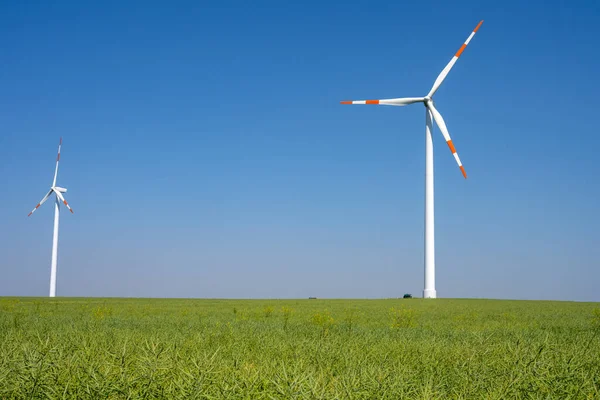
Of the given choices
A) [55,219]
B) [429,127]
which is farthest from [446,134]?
[55,219]

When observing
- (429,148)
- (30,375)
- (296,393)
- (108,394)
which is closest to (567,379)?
(296,393)

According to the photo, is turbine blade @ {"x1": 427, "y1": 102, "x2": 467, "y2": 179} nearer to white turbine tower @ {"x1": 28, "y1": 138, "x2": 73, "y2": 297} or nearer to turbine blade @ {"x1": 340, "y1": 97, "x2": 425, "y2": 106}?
turbine blade @ {"x1": 340, "y1": 97, "x2": 425, "y2": 106}

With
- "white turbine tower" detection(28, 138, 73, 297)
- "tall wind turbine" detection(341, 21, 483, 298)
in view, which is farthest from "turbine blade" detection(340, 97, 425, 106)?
"white turbine tower" detection(28, 138, 73, 297)

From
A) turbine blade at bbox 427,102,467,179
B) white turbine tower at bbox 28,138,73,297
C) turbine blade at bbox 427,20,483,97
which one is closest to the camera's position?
turbine blade at bbox 427,102,467,179

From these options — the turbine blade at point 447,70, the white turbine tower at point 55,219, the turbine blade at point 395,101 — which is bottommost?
the white turbine tower at point 55,219

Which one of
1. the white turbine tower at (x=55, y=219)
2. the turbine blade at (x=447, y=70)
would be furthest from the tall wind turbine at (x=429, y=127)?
the white turbine tower at (x=55, y=219)

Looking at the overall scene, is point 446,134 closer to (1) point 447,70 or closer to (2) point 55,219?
(1) point 447,70

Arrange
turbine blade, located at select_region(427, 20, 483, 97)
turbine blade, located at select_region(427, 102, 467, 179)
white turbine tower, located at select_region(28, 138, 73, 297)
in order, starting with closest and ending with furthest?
turbine blade, located at select_region(427, 102, 467, 179) → turbine blade, located at select_region(427, 20, 483, 97) → white turbine tower, located at select_region(28, 138, 73, 297)

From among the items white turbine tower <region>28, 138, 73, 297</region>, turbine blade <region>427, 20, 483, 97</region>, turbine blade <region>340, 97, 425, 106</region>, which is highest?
turbine blade <region>427, 20, 483, 97</region>

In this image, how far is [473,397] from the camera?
20.3 feet

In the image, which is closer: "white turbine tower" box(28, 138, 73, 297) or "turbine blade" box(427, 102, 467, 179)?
"turbine blade" box(427, 102, 467, 179)

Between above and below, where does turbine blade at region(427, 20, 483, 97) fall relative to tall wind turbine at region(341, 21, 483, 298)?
above

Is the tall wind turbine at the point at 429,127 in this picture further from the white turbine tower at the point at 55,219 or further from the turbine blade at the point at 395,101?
the white turbine tower at the point at 55,219

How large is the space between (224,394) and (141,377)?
1.15 meters
